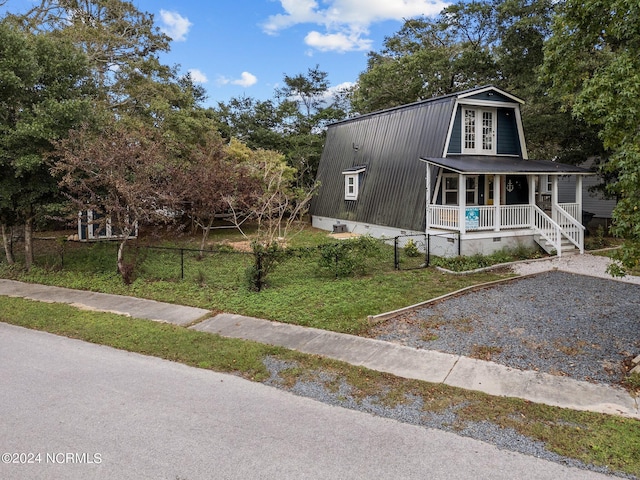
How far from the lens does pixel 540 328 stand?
692 cm

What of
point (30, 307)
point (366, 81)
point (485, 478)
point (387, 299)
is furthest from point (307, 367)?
point (366, 81)

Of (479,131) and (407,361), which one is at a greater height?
(479,131)

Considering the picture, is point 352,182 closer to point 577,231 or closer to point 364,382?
point 577,231

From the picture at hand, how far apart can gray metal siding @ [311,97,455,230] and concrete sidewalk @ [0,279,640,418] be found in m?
8.67

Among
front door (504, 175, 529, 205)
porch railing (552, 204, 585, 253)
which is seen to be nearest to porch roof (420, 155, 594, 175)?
front door (504, 175, 529, 205)

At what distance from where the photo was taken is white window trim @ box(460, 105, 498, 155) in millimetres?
15000

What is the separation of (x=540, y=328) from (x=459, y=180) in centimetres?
684

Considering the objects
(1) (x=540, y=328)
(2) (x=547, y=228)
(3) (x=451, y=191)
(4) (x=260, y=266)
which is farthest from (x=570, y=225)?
(4) (x=260, y=266)

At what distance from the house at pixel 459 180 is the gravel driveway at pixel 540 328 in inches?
160

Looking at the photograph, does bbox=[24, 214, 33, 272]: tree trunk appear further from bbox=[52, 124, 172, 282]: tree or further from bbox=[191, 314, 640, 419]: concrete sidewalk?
bbox=[191, 314, 640, 419]: concrete sidewalk

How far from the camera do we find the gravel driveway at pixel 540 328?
18.7ft

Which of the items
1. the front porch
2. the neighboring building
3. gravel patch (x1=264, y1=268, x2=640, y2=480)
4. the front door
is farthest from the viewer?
the neighboring building

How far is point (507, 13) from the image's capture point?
18.3 m

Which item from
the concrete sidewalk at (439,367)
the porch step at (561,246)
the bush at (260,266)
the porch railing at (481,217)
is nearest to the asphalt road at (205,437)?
the concrete sidewalk at (439,367)
